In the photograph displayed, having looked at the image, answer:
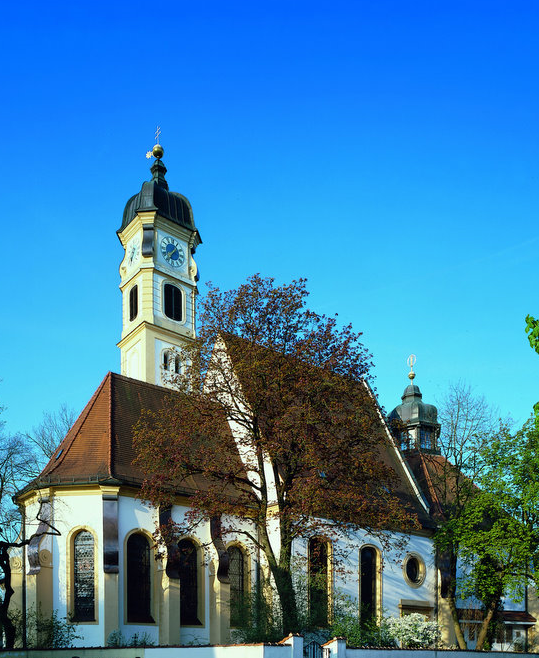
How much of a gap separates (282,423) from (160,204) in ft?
93.9

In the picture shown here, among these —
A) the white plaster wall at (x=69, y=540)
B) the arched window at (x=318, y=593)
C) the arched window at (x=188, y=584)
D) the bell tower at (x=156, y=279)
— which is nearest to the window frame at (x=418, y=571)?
the arched window at (x=318, y=593)

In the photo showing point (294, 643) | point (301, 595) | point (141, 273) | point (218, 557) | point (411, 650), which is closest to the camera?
point (294, 643)

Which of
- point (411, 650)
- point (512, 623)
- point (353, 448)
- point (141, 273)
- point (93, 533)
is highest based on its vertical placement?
point (141, 273)

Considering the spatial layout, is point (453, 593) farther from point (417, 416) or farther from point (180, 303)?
point (180, 303)

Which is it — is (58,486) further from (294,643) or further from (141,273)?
(141,273)

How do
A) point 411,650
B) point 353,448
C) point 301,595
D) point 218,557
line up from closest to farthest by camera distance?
point 411,650
point 353,448
point 301,595
point 218,557

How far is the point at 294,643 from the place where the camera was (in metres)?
18.5

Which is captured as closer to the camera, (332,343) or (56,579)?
(332,343)

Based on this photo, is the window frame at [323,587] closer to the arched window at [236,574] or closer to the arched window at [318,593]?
the arched window at [318,593]

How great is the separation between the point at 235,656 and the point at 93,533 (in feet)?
30.6

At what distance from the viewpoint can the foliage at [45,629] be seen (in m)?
24.7

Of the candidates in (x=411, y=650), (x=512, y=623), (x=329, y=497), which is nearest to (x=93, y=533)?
(x=329, y=497)

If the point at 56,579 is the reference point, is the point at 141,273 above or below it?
above

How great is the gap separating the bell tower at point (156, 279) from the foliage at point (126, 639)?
61.8ft
